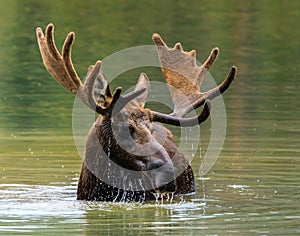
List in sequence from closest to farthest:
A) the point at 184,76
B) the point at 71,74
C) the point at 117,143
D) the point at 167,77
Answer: the point at 117,143 < the point at 71,74 < the point at 184,76 < the point at 167,77

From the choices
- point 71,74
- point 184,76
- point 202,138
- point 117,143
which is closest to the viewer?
point 117,143

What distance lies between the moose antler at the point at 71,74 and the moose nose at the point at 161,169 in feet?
1.78

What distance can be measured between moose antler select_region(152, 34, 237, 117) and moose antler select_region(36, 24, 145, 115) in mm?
1178

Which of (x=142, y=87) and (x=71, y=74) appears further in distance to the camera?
(x=142, y=87)

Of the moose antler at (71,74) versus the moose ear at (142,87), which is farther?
the moose ear at (142,87)

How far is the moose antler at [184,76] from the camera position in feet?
38.5

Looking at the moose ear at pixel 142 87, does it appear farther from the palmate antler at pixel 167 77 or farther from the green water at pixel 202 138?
the green water at pixel 202 138

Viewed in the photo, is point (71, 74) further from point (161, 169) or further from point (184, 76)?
point (184, 76)

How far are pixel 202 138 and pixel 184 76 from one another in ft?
9.39

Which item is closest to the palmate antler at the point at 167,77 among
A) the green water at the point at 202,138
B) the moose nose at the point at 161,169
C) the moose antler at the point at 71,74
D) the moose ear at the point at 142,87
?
the moose antler at the point at 71,74

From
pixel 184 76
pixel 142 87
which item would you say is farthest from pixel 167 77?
pixel 142 87

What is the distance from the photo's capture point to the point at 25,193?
1140cm

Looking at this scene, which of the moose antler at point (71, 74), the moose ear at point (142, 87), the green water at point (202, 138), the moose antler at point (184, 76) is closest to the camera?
the green water at point (202, 138)

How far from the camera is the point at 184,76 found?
12.2 metres
